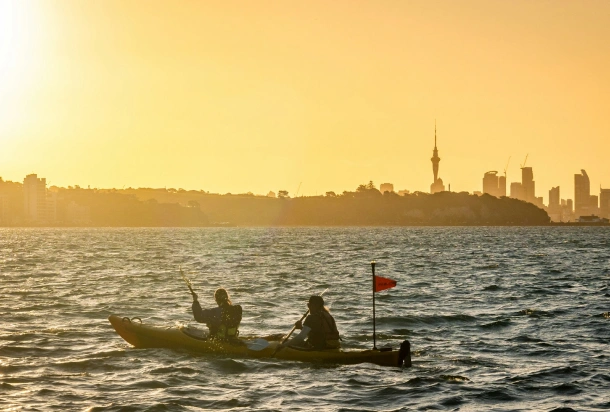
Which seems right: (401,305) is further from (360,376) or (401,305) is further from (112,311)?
(360,376)

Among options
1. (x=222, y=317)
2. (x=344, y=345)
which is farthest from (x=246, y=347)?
(x=344, y=345)

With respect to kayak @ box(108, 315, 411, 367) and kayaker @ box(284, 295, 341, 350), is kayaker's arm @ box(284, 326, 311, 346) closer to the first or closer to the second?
kayaker @ box(284, 295, 341, 350)

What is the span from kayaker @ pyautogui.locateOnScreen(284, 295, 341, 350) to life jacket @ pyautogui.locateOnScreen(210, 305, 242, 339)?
5.35 ft

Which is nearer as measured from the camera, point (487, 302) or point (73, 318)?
point (73, 318)

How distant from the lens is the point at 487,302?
34281mm

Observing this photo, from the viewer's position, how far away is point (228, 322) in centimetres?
2077

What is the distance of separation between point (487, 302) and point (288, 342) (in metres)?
15.7

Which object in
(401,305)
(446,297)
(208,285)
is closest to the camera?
(401,305)

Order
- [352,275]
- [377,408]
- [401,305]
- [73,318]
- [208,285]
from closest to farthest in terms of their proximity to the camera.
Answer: [377,408] → [73,318] → [401,305] → [208,285] → [352,275]

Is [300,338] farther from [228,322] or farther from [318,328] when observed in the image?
[228,322]

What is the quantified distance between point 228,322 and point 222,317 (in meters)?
0.19

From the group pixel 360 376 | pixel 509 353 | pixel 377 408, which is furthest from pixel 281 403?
pixel 509 353

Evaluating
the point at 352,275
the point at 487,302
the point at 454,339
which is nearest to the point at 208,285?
the point at 352,275

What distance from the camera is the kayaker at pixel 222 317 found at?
67.4ft
